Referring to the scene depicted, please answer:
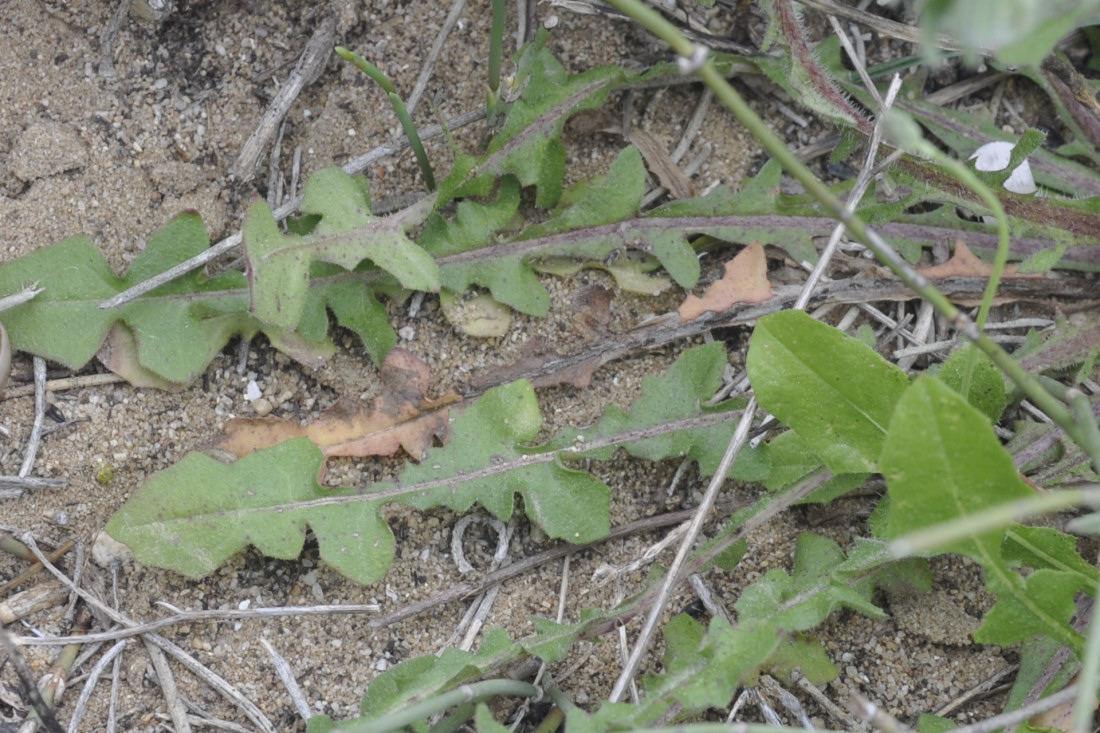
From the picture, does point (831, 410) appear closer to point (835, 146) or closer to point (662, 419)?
point (662, 419)

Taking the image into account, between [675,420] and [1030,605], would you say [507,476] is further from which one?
[1030,605]

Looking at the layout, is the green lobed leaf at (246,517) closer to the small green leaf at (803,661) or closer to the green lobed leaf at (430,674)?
the green lobed leaf at (430,674)

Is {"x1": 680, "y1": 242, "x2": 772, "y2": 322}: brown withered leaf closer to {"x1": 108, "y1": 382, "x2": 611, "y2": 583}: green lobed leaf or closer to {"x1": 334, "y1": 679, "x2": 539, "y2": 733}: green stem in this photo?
{"x1": 108, "y1": 382, "x2": 611, "y2": 583}: green lobed leaf

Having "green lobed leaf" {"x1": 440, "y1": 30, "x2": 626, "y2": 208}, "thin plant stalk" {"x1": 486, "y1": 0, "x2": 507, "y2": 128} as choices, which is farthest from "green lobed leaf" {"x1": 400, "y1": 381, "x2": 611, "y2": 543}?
"thin plant stalk" {"x1": 486, "y1": 0, "x2": 507, "y2": 128}

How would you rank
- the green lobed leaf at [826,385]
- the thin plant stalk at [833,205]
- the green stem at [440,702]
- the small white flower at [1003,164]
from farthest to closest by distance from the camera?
1. the small white flower at [1003,164]
2. the green lobed leaf at [826,385]
3. the green stem at [440,702]
4. the thin plant stalk at [833,205]

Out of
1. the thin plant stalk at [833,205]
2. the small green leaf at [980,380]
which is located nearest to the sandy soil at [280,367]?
the small green leaf at [980,380]

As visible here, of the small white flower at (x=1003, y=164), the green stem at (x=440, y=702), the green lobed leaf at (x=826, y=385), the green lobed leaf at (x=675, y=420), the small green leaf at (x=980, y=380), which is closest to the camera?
the green stem at (x=440, y=702)
